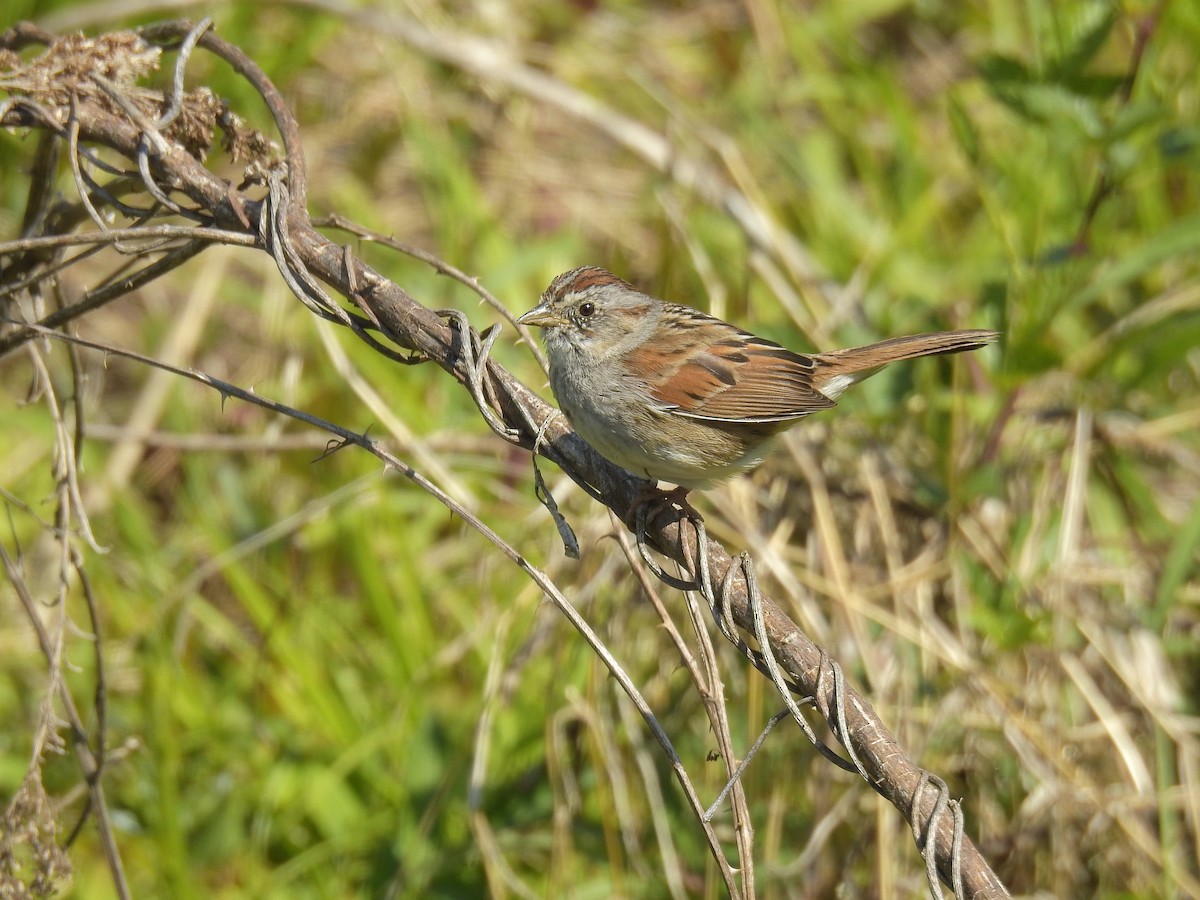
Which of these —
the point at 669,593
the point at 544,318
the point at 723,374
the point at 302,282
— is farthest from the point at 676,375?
the point at 302,282

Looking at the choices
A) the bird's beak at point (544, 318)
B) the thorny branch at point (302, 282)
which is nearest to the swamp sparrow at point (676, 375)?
the bird's beak at point (544, 318)

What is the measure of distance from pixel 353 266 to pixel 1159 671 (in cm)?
278

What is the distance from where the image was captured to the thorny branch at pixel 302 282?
188 centimetres

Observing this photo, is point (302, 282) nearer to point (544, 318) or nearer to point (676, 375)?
point (544, 318)

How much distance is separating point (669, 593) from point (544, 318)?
925mm

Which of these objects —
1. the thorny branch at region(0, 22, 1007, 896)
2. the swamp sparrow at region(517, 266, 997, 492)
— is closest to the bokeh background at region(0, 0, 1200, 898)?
the swamp sparrow at region(517, 266, 997, 492)

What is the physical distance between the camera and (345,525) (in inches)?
162

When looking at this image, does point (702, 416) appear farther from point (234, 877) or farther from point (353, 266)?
point (234, 877)

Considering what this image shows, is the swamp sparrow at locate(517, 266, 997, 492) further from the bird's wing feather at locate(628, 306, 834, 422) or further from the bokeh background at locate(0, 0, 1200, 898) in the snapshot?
the bokeh background at locate(0, 0, 1200, 898)

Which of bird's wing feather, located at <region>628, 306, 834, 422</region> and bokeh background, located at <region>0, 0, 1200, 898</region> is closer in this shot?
bird's wing feather, located at <region>628, 306, 834, 422</region>

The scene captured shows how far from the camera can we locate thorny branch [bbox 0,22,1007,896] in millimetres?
1875

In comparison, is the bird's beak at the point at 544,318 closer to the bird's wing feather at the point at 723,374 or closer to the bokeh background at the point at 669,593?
the bird's wing feather at the point at 723,374

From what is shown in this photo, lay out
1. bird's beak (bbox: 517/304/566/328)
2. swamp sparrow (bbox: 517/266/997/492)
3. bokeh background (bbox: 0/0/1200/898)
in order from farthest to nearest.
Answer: bokeh background (bbox: 0/0/1200/898) < bird's beak (bbox: 517/304/566/328) < swamp sparrow (bbox: 517/266/997/492)

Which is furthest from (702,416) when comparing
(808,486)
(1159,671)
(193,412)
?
(193,412)
